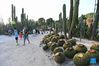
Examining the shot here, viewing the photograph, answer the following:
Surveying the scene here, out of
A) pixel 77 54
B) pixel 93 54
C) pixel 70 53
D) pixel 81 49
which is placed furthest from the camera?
pixel 70 53

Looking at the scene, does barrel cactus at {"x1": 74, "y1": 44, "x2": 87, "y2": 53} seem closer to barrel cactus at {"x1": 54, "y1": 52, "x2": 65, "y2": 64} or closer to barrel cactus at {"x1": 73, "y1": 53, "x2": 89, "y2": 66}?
barrel cactus at {"x1": 54, "y1": 52, "x2": 65, "y2": 64}

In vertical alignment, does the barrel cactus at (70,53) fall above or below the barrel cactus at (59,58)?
above

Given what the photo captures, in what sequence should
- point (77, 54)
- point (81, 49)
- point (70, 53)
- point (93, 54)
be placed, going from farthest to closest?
point (70, 53) < point (81, 49) < point (77, 54) < point (93, 54)

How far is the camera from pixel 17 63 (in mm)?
15062

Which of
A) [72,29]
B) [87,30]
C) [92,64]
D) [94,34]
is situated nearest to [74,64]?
[92,64]

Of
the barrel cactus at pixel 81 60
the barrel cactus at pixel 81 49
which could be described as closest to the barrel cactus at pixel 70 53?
the barrel cactus at pixel 81 49

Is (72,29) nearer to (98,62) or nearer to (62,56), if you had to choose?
(62,56)

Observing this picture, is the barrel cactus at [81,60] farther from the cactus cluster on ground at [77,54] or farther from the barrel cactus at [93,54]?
the barrel cactus at [93,54]

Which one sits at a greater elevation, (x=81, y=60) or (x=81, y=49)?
(x=81, y=49)

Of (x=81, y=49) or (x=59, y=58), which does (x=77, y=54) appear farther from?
(x=59, y=58)

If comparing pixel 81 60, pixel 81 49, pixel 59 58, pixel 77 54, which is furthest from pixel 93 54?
pixel 59 58

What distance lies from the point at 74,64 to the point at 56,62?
1658mm

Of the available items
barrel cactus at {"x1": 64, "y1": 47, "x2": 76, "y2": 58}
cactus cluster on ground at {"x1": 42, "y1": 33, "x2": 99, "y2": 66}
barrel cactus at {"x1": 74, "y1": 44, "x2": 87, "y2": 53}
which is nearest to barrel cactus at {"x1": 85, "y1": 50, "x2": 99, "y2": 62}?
cactus cluster on ground at {"x1": 42, "y1": 33, "x2": 99, "y2": 66}

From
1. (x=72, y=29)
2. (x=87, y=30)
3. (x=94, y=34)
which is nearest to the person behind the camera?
(x=72, y=29)
